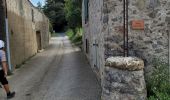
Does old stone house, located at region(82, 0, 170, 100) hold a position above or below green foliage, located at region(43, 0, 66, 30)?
below

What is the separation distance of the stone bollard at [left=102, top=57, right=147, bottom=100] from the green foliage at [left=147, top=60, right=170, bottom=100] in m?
0.43

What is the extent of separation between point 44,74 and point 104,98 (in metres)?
6.37

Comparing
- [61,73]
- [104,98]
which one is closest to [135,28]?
[104,98]

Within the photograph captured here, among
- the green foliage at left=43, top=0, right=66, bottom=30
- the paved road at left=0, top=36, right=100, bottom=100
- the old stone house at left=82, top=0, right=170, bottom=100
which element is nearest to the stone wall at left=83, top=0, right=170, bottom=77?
the old stone house at left=82, top=0, right=170, bottom=100

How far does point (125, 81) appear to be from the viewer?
885 cm

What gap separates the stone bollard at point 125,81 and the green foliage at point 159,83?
0.43 meters

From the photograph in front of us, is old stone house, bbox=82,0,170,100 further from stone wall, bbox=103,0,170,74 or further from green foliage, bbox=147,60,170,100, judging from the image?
green foliage, bbox=147,60,170,100

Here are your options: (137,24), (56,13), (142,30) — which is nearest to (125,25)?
(137,24)

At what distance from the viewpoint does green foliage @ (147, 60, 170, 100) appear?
29.4 ft

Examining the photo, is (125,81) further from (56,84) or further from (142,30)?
(56,84)

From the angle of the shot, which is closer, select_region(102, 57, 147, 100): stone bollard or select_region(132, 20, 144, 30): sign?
select_region(102, 57, 147, 100): stone bollard

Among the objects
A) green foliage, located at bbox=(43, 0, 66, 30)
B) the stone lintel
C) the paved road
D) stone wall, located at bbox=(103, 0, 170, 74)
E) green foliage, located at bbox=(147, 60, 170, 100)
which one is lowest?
the paved road

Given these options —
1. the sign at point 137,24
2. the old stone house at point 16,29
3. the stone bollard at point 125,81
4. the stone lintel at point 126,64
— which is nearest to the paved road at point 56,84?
the old stone house at point 16,29

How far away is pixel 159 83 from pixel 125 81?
1.35m
